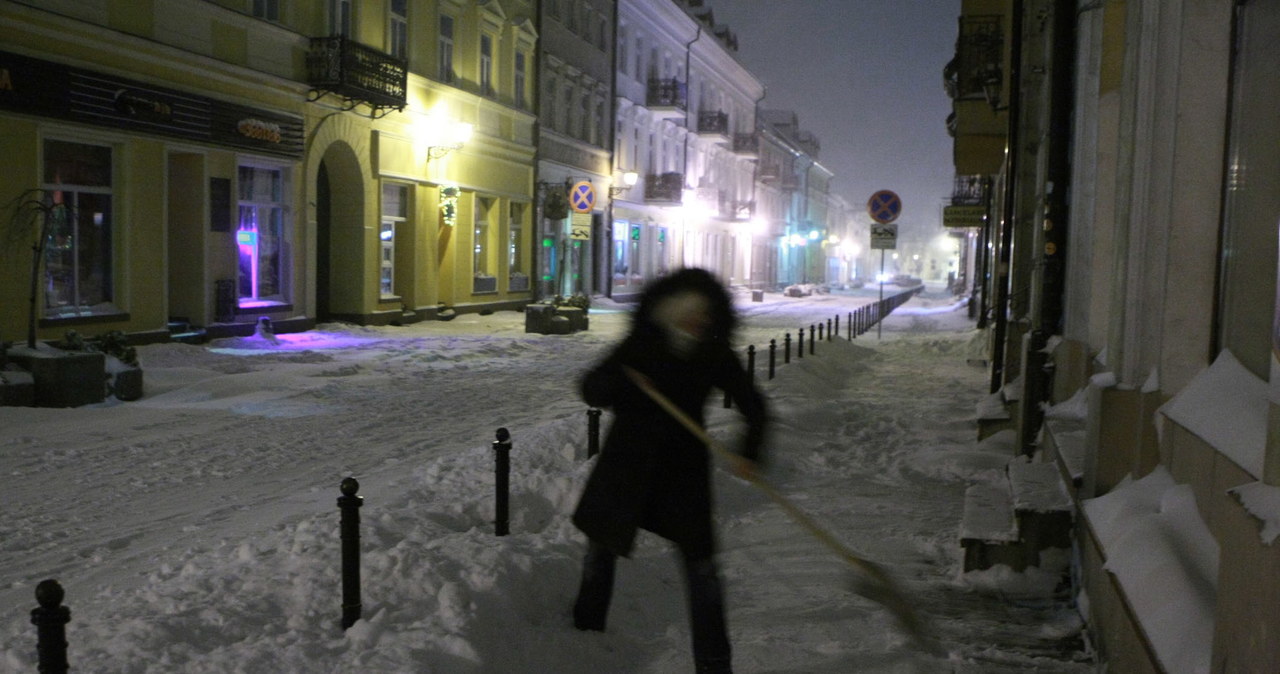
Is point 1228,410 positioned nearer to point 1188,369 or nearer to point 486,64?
point 1188,369

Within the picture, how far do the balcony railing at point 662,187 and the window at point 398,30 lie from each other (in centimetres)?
1961

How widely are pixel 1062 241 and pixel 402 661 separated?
774cm

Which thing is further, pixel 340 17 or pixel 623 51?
pixel 623 51

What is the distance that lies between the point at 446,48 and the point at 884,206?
1176cm

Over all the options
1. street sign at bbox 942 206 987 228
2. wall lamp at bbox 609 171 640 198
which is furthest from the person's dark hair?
wall lamp at bbox 609 171 640 198

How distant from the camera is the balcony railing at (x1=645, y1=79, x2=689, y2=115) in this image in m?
41.7

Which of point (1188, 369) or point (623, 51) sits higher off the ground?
point (623, 51)

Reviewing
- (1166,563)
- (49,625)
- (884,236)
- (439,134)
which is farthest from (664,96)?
(49,625)

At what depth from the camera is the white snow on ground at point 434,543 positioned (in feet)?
14.9

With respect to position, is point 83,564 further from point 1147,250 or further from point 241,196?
point 241,196


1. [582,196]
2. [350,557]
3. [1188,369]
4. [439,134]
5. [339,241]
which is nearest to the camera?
[350,557]

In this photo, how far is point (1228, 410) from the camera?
4066mm

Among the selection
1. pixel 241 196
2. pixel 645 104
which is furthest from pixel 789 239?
Answer: pixel 241 196

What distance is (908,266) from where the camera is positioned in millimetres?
179125
